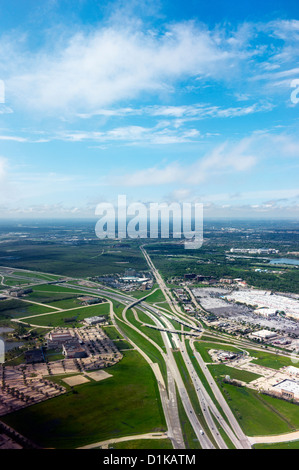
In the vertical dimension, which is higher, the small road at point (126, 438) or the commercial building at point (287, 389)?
the small road at point (126, 438)

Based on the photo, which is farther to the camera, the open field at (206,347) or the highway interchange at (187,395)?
the open field at (206,347)

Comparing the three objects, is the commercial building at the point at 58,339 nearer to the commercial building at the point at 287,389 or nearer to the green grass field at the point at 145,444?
the green grass field at the point at 145,444

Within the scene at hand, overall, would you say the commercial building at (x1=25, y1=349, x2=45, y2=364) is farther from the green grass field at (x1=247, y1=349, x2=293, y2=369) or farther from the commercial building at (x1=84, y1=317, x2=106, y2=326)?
the green grass field at (x1=247, y1=349, x2=293, y2=369)

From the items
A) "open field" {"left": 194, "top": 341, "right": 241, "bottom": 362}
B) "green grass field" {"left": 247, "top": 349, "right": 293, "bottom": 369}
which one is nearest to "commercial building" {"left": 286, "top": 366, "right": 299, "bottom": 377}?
"green grass field" {"left": 247, "top": 349, "right": 293, "bottom": 369}

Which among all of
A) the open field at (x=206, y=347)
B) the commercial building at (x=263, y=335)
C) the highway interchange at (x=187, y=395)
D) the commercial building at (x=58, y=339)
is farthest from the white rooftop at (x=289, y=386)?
the commercial building at (x=58, y=339)

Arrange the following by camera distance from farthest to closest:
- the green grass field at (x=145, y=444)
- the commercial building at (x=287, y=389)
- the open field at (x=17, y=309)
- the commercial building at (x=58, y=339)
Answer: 1. the open field at (x=17, y=309)
2. the commercial building at (x=58, y=339)
3. the commercial building at (x=287, y=389)
4. the green grass field at (x=145, y=444)

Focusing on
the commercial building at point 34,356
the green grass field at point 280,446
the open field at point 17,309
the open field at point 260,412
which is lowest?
the open field at point 260,412

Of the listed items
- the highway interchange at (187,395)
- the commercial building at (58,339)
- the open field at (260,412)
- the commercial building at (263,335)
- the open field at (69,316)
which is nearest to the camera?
the highway interchange at (187,395)

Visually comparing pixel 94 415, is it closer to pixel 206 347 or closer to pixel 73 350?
pixel 73 350

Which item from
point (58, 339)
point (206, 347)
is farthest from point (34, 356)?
point (206, 347)
